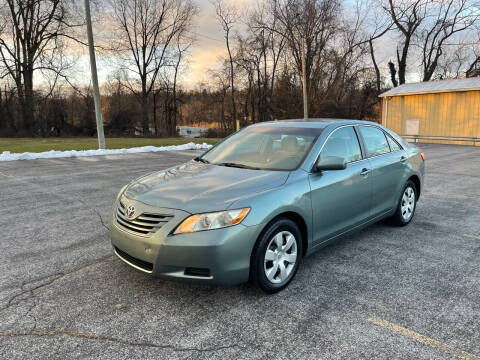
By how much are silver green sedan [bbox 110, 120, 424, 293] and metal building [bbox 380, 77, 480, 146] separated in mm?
22016

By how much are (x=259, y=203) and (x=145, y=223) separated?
3.26ft

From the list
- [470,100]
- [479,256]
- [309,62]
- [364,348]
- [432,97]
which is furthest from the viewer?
[309,62]

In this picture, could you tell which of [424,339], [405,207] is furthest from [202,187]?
[405,207]

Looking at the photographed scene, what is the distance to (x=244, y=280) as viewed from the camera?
3.02 meters

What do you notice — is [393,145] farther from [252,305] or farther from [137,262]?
[137,262]

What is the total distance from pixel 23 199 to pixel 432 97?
82.8 feet

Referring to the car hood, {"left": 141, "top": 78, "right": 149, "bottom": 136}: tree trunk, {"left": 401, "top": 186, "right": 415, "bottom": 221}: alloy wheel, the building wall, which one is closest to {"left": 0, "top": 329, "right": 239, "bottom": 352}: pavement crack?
the car hood

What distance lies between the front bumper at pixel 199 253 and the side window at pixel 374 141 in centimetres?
237

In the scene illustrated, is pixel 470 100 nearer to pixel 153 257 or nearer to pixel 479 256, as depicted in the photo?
pixel 479 256

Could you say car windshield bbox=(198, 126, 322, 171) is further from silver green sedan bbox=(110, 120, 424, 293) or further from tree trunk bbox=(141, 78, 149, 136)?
tree trunk bbox=(141, 78, 149, 136)

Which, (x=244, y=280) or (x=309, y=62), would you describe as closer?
(x=244, y=280)

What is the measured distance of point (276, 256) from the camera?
3.23 meters

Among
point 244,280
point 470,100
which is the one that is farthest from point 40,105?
point 244,280

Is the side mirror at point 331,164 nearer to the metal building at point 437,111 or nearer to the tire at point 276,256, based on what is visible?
the tire at point 276,256
